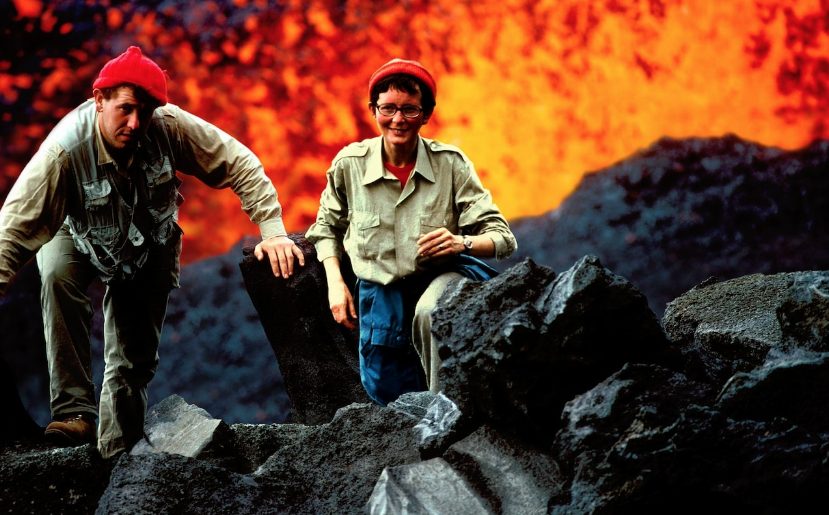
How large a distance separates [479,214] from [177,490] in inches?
55.3

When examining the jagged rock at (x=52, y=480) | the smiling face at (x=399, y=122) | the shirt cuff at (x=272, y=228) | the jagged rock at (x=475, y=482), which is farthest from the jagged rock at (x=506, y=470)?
the jagged rock at (x=52, y=480)

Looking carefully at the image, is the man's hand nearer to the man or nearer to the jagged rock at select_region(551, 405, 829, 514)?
the man

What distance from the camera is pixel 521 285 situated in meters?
3.00

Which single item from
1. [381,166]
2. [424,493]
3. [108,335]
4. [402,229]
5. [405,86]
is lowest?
[424,493]

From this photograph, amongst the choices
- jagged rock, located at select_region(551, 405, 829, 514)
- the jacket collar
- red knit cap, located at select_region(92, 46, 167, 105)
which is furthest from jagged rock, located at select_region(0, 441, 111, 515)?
jagged rock, located at select_region(551, 405, 829, 514)

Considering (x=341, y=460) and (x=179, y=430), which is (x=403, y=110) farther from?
(x=179, y=430)

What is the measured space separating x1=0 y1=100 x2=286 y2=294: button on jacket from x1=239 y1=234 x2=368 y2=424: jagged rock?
1241 mm

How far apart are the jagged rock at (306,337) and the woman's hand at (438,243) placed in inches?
77.5

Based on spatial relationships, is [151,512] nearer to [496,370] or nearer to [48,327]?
[496,370]

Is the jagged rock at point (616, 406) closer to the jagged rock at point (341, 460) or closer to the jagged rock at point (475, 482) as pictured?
the jagged rock at point (475, 482)

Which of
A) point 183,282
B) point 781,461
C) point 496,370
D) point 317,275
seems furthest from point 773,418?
point 183,282

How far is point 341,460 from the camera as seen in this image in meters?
3.13

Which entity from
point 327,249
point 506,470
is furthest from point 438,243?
point 506,470

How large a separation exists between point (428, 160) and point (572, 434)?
135 cm
